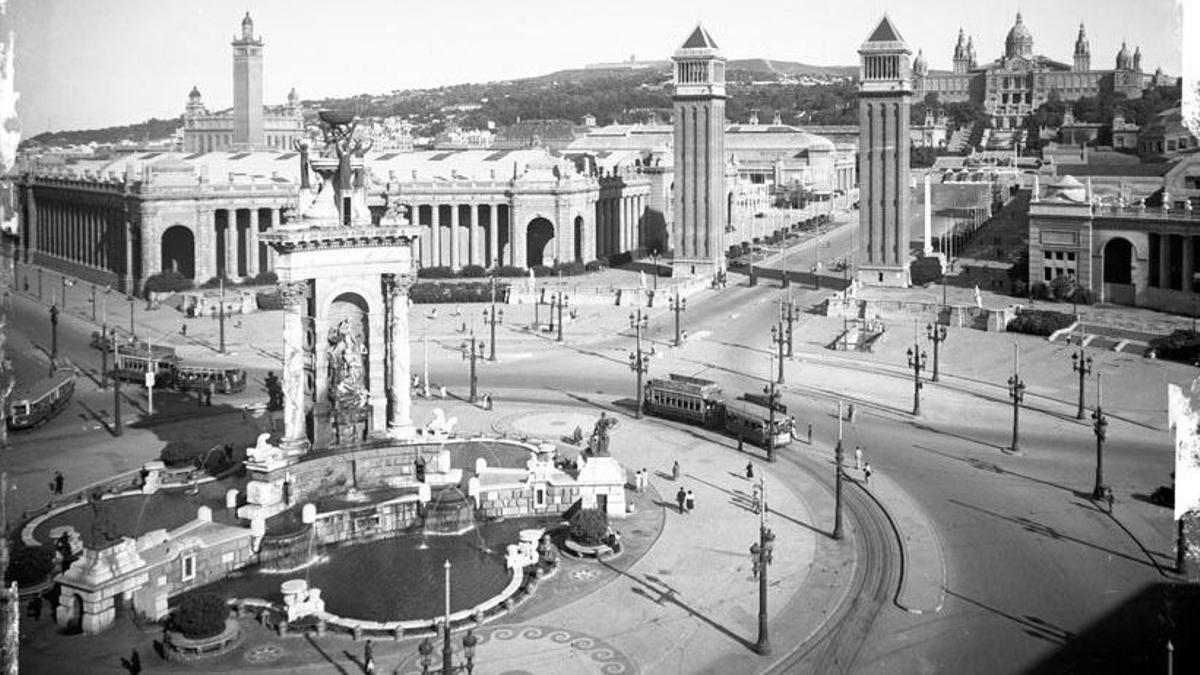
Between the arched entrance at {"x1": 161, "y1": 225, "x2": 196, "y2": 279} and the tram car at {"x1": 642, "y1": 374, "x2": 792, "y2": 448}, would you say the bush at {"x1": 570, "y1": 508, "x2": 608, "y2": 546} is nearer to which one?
the tram car at {"x1": 642, "y1": 374, "x2": 792, "y2": 448}

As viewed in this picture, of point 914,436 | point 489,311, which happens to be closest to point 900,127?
point 489,311

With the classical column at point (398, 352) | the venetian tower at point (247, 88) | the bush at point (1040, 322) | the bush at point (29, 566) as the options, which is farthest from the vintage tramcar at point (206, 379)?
the venetian tower at point (247, 88)

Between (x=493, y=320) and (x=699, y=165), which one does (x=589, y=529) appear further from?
(x=699, y=165)

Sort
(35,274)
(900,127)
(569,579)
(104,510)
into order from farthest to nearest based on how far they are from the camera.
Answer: (35,274)
(900,127)
(104,510)
(569,579)

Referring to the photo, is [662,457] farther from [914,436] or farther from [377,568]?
[377,568]

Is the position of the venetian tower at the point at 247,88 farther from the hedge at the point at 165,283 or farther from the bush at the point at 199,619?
the bush at the point at 199,619

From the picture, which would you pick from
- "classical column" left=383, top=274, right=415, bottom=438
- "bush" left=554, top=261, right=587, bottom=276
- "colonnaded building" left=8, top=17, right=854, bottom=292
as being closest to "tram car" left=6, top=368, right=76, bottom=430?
"classical column" left=383, top=274, right=415, bottom=438

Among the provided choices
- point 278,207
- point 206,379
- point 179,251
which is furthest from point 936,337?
point 179,251
